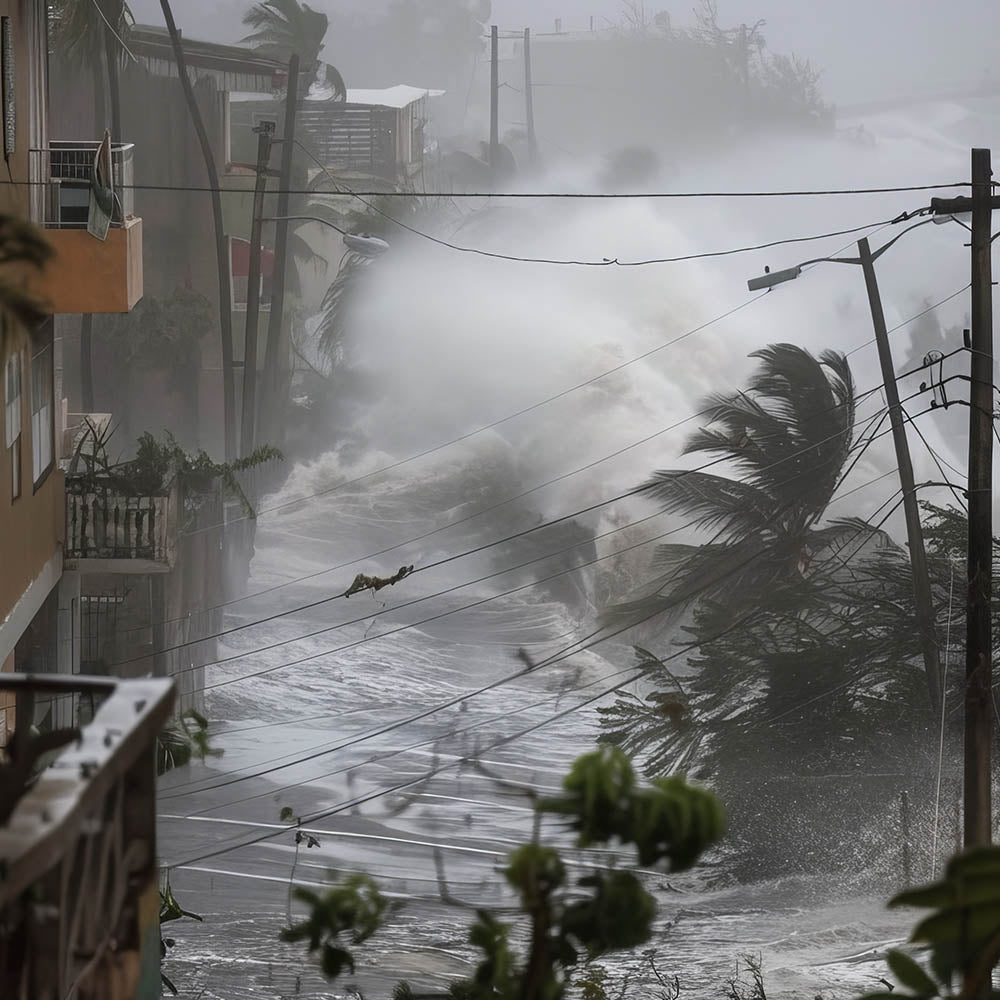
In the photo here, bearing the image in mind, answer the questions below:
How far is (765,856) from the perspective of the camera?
65.7ft

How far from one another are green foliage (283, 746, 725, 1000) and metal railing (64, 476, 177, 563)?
10.4 metres

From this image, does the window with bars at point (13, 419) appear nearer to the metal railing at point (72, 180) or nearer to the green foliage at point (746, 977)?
Answer: the metal railing at point (72, 180)

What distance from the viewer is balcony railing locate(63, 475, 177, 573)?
12.7 meters

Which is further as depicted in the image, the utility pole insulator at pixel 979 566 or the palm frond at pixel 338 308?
the palm frond at pixel 338 308

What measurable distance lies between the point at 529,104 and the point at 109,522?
5172cm

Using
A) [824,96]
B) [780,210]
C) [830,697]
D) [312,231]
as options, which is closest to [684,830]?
[830,697]

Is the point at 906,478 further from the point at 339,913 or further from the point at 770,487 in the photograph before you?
the point at 339,913

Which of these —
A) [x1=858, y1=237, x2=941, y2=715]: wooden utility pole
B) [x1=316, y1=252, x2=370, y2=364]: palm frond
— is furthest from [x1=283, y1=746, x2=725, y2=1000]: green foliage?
[x1=316, y1=252, x2=370, y2=364]: palm frond

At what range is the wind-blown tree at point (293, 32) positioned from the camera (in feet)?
144

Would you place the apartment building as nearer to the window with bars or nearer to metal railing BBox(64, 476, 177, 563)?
the window with bars

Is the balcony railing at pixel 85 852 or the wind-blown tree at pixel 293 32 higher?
the wind-blown tree at pixel 293 32

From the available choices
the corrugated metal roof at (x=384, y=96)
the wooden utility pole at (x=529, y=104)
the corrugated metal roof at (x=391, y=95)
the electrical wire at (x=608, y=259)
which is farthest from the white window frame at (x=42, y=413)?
the wooden utility pole at (x=529, y=104)

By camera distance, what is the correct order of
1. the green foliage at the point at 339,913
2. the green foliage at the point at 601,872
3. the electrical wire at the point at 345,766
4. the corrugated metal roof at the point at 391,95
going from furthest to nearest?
the corrugated metal roof at the point at 391,95, the electrical wire at the point at 345,766, the green foliage at the point at 339,913, the green foliage at the point at 601,872

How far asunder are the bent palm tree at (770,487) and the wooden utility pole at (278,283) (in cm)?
1031
